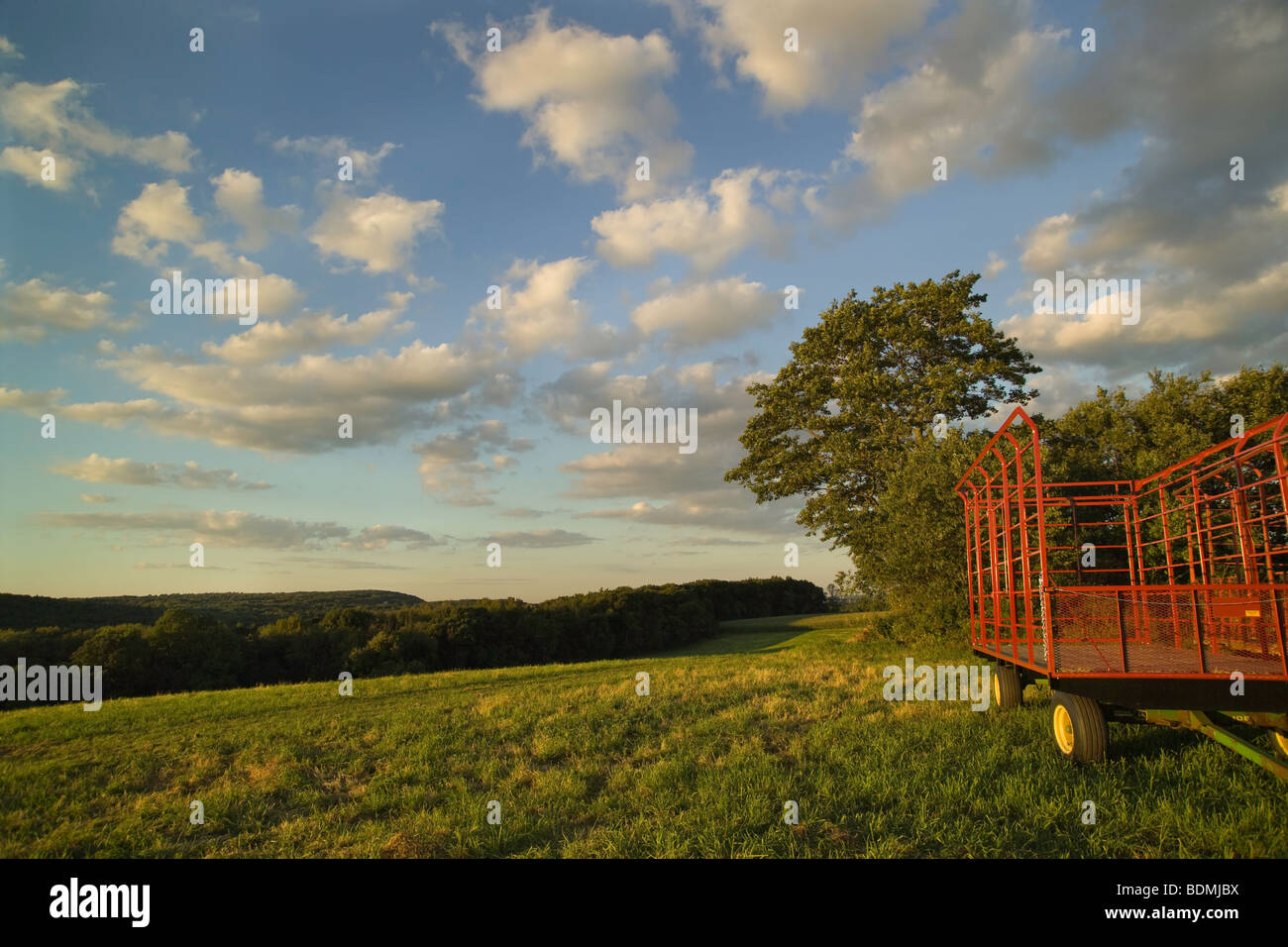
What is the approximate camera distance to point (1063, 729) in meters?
7.80

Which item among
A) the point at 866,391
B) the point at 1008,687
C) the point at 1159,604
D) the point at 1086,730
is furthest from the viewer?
the point at 866,391

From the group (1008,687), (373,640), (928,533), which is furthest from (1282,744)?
(373,640)

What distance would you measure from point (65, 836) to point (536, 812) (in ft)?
15.9

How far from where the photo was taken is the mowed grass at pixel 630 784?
5715 mm

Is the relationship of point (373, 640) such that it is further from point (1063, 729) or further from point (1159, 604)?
point (1159, 604)

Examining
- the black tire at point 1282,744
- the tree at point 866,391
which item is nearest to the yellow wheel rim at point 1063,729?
the black tire at point 1282,744

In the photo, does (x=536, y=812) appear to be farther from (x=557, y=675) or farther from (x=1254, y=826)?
(x=557, y=675)

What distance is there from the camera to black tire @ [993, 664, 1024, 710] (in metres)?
10.4

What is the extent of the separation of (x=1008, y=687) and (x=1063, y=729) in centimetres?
302

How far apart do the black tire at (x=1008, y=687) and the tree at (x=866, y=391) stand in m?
14.9

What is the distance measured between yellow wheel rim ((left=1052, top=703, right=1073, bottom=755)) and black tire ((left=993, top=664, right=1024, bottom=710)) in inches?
85.7

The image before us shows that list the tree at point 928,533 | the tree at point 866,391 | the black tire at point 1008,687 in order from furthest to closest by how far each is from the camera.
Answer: the tree at point 866,391 → the tree at point 928,533 → the black tire at point 1008,687

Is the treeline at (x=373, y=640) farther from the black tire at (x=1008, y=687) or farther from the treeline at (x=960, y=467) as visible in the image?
the black tire at (x=1008, y=687)

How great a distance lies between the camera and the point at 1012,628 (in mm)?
9141
